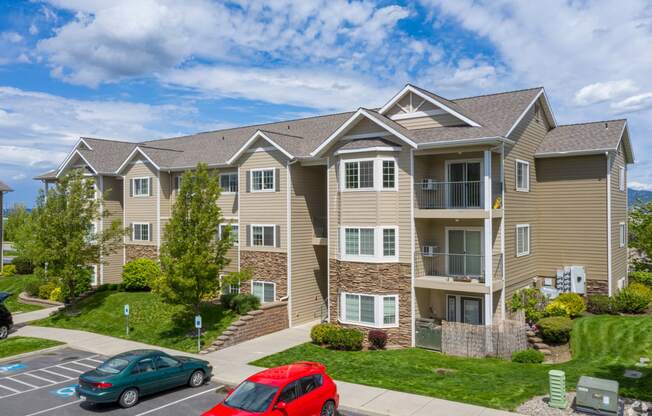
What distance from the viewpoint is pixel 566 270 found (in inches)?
988

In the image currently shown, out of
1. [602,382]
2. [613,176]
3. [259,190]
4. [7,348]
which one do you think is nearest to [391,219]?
[259,190]

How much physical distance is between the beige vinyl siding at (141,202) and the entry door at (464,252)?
1996 cm

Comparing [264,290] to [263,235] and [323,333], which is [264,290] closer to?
[263,235]

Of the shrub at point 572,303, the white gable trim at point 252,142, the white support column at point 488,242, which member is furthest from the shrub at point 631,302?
the white gable trim at point 252,142

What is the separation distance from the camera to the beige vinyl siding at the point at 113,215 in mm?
35875

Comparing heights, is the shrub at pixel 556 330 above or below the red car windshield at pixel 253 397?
below

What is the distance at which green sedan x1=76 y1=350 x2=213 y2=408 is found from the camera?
578 inches

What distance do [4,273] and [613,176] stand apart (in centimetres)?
4626

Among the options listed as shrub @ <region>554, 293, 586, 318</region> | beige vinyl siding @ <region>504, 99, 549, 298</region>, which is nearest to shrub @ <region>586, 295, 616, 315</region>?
shrub @ <region>554, 293, 586, 318</region>

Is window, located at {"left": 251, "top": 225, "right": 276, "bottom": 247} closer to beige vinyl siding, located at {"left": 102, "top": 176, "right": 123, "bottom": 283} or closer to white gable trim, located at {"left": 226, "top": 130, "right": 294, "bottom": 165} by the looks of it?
white gable trim, located at {"left": 226, "top": 130, "right": 294, "bottom": 165}

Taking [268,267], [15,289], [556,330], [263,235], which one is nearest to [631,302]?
[556,330]

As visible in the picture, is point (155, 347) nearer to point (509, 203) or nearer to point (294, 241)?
point (294, 241)

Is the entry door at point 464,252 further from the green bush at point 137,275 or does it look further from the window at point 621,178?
the green bush at point 137,275

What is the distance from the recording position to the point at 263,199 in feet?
91.2
